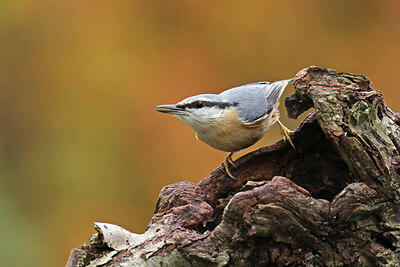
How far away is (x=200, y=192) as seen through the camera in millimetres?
1686

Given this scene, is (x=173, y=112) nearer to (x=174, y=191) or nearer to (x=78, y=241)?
(x=174, y=191)

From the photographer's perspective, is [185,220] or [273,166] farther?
[273,166]

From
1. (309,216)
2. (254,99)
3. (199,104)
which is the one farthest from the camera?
(254,99)

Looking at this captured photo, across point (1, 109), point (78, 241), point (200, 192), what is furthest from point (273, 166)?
point (1, 109)

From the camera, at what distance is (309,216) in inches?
54.6

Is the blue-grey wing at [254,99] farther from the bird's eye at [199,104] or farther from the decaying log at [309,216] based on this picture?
the decaying log at [309,216]

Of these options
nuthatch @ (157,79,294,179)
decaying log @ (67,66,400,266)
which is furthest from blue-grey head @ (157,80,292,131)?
decaying log @ (67,66,400,266)

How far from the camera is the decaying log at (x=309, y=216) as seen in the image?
139cm

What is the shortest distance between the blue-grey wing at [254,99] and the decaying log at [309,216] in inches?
18.6

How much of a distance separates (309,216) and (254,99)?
90cm

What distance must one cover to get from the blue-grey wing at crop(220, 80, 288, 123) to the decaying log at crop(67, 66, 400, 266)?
0.47m

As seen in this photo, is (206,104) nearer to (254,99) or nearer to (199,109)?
(199,109)

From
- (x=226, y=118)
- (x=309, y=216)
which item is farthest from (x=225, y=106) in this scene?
(x=309, y=216)

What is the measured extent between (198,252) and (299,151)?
0.54m
